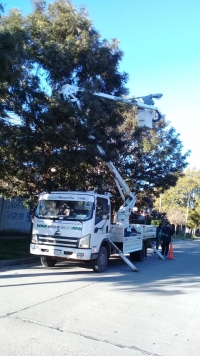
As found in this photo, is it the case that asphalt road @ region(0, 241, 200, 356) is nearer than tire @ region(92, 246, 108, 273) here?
Yes

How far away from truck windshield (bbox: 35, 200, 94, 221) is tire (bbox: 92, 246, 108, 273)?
133 cm

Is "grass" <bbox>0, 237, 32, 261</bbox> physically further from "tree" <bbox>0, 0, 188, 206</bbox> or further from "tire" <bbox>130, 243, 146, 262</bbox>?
"tire" <bbox>130, 243, 146, 262</bbox>

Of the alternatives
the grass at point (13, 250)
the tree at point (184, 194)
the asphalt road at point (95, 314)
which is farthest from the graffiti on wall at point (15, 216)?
the tree at point (184, 194)

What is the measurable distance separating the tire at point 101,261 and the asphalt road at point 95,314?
31cm

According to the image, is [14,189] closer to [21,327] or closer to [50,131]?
[50,131]

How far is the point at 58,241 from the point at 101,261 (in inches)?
61.1

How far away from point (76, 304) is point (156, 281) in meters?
3.78

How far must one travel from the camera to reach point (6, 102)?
1220 cm

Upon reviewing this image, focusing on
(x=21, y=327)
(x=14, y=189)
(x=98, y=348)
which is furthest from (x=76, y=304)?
(x=14, y=189)

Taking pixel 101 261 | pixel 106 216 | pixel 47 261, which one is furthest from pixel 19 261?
pixel 106 216

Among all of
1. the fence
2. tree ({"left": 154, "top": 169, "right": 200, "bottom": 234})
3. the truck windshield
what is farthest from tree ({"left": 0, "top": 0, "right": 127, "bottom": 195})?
tree ({"left": 154, "top": 169, "right": 200, "bottom": 234})

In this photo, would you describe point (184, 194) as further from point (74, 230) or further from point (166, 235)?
point (74, 230)

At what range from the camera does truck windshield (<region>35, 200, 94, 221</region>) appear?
1062 cm

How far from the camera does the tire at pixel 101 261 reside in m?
10.7
